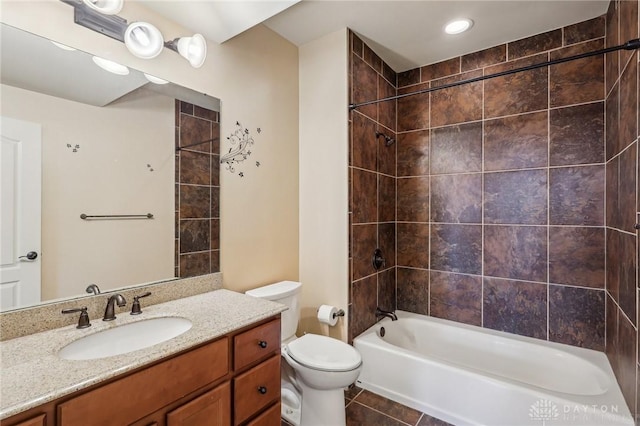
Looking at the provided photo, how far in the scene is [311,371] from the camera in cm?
163

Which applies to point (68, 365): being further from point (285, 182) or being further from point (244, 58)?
point (244, 58)

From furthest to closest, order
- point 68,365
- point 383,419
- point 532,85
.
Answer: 1. point 532,85
2. point 383,419
3. point 68,365

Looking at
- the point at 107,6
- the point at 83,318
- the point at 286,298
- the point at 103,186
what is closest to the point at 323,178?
the point at 286,298

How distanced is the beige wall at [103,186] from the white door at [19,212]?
0.08 feet

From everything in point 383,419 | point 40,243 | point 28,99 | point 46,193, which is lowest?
point 383,419

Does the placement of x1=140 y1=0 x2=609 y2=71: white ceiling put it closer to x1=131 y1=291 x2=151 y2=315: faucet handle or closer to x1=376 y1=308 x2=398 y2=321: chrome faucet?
x1=131 y1=291 x2=151 y2=315: faucet handle

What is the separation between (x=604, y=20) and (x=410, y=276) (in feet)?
7.60

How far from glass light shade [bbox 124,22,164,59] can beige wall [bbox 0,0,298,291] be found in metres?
0.07

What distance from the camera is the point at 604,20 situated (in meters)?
1.98

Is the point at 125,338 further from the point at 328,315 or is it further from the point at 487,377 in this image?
the point at 487,377

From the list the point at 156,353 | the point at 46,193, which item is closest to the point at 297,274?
the point at 156,353

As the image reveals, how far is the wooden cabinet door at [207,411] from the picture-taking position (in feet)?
3.36

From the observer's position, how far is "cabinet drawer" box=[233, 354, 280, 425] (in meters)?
1.23

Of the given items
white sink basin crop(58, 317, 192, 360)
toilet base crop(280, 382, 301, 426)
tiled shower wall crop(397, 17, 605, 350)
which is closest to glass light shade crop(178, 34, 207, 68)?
white sink basin crop(58, 317, 192, 360)
